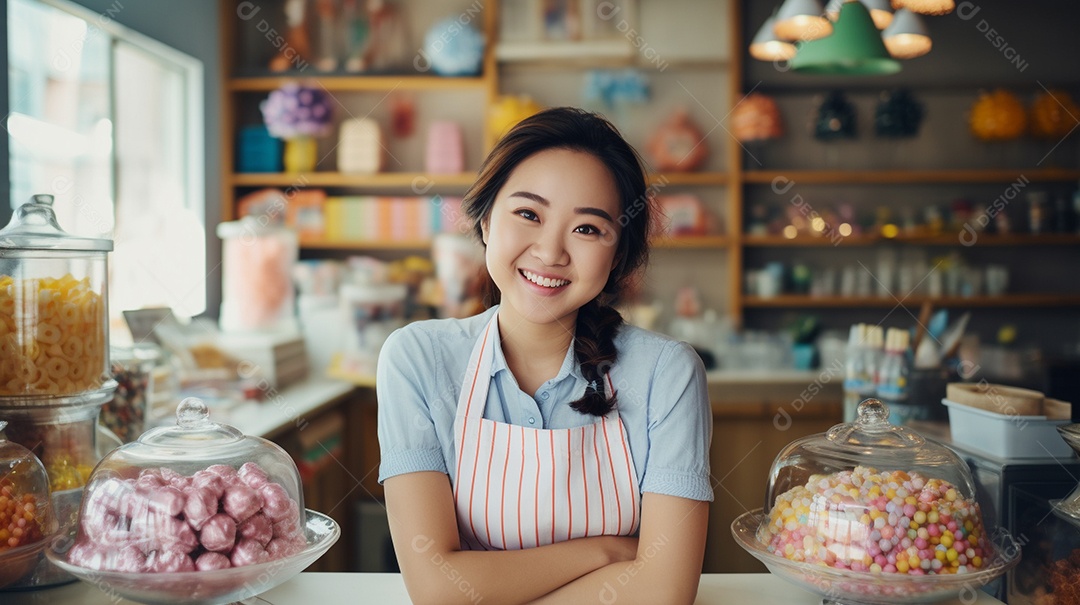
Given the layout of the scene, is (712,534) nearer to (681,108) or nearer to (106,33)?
(681,108)

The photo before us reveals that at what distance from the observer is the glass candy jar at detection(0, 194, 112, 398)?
4.43ft

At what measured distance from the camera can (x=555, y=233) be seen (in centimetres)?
138

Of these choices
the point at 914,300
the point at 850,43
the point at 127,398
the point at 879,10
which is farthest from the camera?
the point at 914,300

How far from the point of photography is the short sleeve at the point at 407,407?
138 cm

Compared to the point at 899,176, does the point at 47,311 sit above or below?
below

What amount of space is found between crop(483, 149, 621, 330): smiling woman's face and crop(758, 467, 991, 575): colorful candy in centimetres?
45

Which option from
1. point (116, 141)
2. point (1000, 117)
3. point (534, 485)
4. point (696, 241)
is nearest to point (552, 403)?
point (534, 485)

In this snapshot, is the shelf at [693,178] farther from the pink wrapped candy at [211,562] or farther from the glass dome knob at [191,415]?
the pink wrapped candy at [211,562]

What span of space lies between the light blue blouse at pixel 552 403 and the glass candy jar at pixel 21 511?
0.47 meters

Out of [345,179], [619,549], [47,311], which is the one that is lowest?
[619,549]

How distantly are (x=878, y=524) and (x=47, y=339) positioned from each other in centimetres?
123

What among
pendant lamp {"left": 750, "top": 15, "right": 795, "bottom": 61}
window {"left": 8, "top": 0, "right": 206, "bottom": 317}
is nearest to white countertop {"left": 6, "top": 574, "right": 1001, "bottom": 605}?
window {"left": 8, "top": 0, "right": 206, "bottom": 317}

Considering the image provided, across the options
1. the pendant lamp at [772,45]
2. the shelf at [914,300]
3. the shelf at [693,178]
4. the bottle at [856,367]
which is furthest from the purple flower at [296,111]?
the bottle at [856,367]

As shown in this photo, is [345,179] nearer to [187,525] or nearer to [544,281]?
[544,281]
